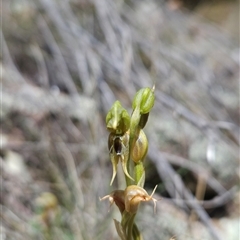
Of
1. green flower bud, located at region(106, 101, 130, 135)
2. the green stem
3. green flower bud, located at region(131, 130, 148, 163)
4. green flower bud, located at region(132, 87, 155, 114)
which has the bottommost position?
the green stem

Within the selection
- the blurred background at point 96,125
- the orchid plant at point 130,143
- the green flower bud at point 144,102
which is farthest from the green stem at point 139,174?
the blurred background at point 96,125

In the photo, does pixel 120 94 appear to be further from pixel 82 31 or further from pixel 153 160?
pixel 153 160

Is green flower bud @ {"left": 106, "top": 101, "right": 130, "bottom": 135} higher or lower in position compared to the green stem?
higher

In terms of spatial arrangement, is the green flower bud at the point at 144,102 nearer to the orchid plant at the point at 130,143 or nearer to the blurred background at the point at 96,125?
the orchid plant at the point at 130,143

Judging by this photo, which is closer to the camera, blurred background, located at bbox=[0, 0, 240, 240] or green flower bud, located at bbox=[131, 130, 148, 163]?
green flower bud, located at bbox=[131, 130, 148, 163]

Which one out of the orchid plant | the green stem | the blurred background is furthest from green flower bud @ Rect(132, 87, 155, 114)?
the blurred background

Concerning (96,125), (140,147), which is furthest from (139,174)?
(96,125)

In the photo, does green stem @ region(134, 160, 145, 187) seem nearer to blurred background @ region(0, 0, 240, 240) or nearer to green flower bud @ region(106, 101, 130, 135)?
green flower bud @ region(106, 101, 130, 135)
